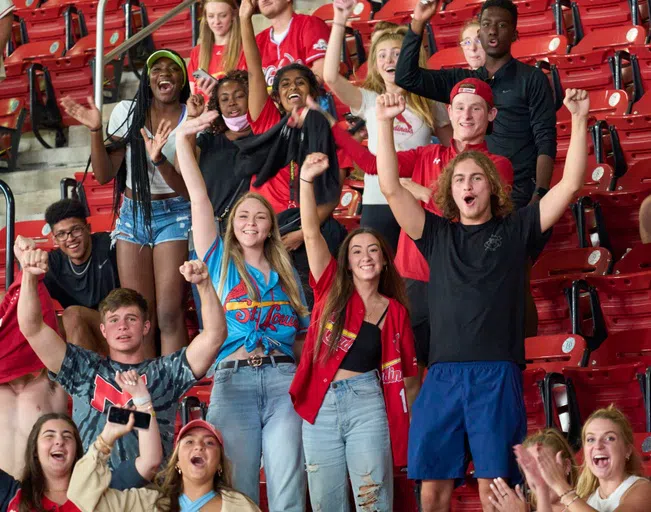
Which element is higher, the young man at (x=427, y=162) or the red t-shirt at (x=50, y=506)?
the young man at (x=427, y=162)

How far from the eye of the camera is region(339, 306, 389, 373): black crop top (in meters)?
5.14

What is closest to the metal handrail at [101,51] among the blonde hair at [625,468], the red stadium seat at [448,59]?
the red stadium seat at [448,59]

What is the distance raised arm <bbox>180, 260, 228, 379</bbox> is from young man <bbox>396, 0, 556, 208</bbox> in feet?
4.94

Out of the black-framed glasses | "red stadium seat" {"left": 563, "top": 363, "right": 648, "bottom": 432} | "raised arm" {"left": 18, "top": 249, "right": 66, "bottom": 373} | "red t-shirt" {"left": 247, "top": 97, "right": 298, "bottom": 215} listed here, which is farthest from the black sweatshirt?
"raised arm" {"left": 18, "top": 249, "right": 66, "bottom": 373}

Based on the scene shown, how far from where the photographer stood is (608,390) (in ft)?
19.5

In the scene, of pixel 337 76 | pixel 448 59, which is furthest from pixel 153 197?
pixel 448 59

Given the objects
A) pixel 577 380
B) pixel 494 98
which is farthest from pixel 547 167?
pixel 577 380

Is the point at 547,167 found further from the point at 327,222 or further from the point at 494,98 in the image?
the point at 327,222

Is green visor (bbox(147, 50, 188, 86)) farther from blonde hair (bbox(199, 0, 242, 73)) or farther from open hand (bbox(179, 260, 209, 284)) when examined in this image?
open hand (bbox(179, 260, 209, 284))

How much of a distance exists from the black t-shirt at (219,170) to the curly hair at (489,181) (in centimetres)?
136

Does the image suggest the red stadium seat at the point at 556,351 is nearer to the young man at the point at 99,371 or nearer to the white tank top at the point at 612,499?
the white tank top at the point at 612,499

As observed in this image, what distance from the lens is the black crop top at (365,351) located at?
5.14 m

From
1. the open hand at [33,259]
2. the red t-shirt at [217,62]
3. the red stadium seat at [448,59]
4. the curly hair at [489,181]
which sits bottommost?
the open hand at [33,259]

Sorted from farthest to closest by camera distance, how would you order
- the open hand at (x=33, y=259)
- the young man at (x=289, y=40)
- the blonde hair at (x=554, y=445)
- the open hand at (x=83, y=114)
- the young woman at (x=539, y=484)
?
the young man at (x=289, y=40) → the open hand at (x=83, y=114) → the open hand at (x=33, y=259) → the blonde hair at (x=554, y=445) → the young woman at (x=539, y=484)
